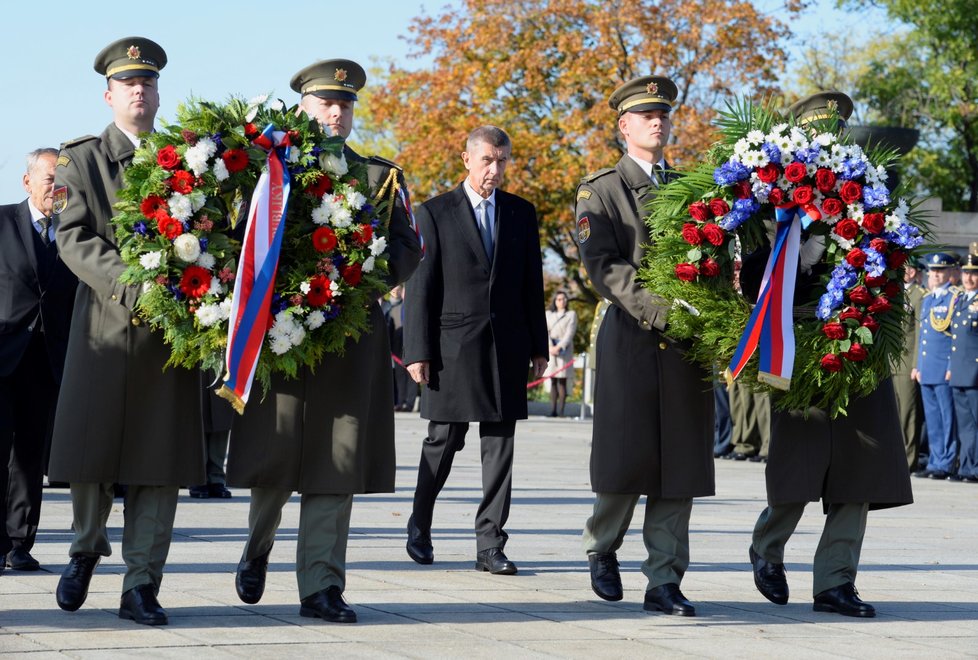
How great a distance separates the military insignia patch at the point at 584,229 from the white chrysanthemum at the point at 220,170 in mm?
1808

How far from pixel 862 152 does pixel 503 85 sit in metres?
27.1

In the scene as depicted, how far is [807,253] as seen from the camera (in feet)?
23.6

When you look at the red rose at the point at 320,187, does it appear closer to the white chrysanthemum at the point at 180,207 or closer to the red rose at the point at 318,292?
the red rose at the point at 318,292

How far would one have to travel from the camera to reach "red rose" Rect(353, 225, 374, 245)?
6242mm

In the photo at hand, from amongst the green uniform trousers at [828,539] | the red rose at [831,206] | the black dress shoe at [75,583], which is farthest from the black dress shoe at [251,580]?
the red rose at [831,206]

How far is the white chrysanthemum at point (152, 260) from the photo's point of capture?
234 inches

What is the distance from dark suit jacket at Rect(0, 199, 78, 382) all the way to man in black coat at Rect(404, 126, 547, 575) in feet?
6.27

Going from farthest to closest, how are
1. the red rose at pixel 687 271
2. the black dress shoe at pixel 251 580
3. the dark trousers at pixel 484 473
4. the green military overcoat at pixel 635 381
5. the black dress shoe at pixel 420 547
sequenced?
1. the black dress shoe at pixel 420 547
2. the dark trousers at pixel 484 473
3. the green military overcoat at pixel 635 381
4. the red rose at pixel 687 271
5. the black dress shoe at pixel 251 580

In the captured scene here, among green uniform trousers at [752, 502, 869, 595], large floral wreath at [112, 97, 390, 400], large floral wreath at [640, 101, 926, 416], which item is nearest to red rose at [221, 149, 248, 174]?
large floral wreath at [112, 97, 390, 400]

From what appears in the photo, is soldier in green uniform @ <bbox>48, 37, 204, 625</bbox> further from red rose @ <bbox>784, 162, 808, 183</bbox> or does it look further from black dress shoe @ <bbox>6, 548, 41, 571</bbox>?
red rose @ <bbox>784, 162, 808, 183</bbox>

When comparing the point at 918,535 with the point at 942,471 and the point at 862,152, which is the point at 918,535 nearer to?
the point at 862,152

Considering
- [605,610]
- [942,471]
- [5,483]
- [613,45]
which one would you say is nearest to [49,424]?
[5,483]

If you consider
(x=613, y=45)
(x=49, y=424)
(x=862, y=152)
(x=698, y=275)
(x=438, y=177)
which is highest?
(x=613, y=45)

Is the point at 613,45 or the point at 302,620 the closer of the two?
the point at 302,620
